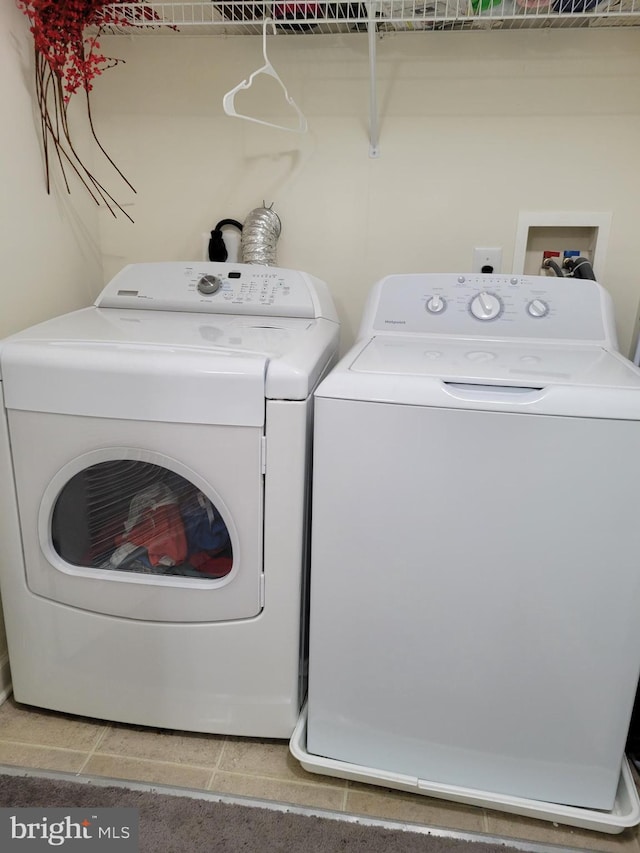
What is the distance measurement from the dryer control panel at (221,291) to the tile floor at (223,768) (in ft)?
3.41

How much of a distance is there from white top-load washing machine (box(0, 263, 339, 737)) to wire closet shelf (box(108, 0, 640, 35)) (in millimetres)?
748

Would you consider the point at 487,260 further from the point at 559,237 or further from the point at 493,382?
the point at 493,382

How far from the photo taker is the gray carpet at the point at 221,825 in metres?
1.24

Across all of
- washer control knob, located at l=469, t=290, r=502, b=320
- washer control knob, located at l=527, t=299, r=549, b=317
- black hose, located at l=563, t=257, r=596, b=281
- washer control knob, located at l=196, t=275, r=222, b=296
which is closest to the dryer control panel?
washer control knob, located at l=196, t=275, r=222, b=296

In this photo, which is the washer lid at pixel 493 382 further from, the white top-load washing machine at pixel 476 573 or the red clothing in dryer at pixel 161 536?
the red clothing in dryer at pixel 161 536

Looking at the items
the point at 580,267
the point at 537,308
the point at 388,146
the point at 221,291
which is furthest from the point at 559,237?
the point at 221,291

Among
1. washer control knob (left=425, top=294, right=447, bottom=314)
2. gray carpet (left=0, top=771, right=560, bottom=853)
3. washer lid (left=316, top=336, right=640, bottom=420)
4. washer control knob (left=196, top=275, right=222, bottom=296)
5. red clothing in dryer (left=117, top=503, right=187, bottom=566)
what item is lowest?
gray carpet (left=0, top=771, right=560, bottom=853)

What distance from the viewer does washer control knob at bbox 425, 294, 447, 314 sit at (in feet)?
5.17

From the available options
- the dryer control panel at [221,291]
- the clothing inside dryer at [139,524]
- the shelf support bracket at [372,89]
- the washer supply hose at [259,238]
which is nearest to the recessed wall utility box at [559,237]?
the shelf support bracket at [372,89]

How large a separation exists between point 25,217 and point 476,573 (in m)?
1.35

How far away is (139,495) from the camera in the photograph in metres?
1.36

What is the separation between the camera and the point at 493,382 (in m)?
1.16

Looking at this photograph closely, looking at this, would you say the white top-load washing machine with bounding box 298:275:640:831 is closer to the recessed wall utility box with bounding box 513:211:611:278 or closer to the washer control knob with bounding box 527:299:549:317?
the washer control knob with bounding box 527:299:549:317

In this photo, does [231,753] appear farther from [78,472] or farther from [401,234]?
[401,234]
